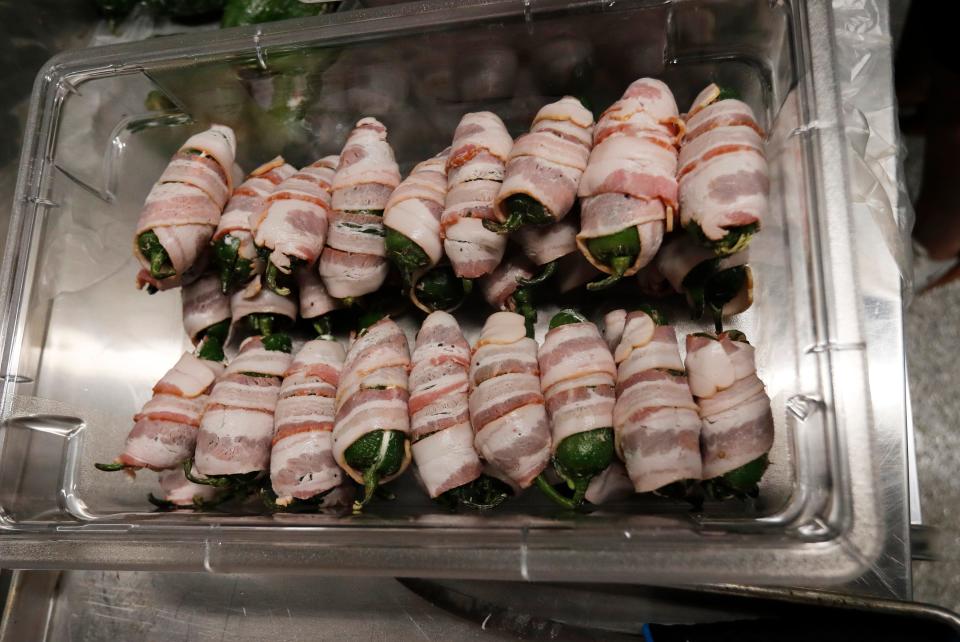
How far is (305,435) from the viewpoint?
3.80ft

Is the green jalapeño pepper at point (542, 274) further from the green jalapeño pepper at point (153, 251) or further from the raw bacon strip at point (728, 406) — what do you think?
the green jalapeño pepper at point (153, 251)

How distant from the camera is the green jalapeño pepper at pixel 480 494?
3.72 feet

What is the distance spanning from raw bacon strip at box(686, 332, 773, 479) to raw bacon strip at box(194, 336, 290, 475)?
792mm

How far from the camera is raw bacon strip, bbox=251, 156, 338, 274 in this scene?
4.05ft

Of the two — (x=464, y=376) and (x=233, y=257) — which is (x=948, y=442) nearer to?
(x=464, y=376)

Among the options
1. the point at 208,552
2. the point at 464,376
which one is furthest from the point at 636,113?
the point at 208,552

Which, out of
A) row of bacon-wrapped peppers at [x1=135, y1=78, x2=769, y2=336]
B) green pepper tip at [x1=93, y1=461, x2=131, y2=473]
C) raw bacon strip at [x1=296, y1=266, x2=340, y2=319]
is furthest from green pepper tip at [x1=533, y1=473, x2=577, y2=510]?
green pepper tip at [x1=93, y1=461, x2=131, y2=473]

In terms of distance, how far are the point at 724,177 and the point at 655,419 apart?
1.35 ft

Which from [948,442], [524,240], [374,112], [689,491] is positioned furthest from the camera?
[948,442]

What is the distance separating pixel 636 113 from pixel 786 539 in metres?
0.75

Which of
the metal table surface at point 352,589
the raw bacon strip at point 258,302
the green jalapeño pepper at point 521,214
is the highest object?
the green jalapeño pepper at point 521,214

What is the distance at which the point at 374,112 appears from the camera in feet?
4.86

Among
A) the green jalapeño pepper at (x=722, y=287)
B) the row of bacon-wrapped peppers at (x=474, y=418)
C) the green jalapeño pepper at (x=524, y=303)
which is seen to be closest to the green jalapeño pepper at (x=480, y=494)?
the row of bacon-wrapped peppers at (x=474, y=418)

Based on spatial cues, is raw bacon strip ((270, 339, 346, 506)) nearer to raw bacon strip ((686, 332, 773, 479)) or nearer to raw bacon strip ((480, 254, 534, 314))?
raw bacon strip ((480, 254, 534, 314))
